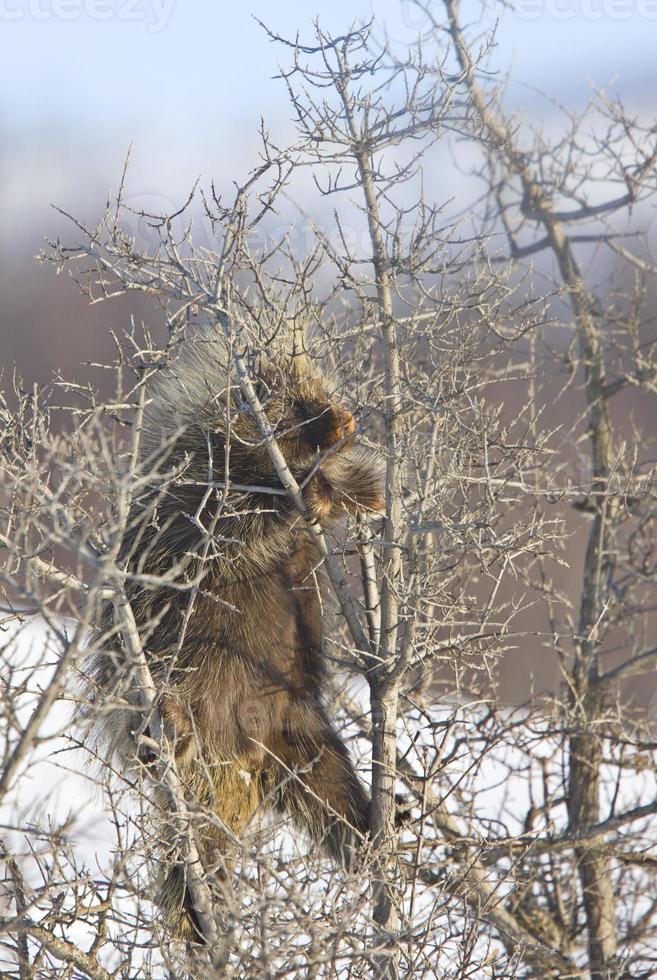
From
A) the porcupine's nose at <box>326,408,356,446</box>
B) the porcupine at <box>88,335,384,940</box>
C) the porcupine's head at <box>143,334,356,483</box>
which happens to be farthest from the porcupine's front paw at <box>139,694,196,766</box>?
the porcupine's nose at <box>326,408,356,446</box>

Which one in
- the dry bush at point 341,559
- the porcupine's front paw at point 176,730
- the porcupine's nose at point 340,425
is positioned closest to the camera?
the dry bush at point 341,559

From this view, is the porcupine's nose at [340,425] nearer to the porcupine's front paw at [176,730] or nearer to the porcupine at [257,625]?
the porcupine at [257,625]

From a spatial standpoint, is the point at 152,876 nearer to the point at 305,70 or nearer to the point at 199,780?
the point at 199,780

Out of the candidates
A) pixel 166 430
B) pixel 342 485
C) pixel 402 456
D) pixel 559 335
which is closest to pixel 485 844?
pixel 402 456

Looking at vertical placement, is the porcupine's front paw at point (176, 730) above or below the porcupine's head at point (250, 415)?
below

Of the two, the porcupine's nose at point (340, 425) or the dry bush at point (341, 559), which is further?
the porcupine's nose at point (340, 425)

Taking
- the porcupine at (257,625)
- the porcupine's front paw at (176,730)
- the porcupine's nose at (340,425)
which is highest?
the porcupine's nose at (340,425)

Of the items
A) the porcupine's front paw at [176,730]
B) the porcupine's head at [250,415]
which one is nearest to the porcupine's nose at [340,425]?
the porcupine's head at [250,415]

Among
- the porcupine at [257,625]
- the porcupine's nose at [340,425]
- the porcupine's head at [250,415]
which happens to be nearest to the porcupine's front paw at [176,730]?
the porcupine at [257,625]

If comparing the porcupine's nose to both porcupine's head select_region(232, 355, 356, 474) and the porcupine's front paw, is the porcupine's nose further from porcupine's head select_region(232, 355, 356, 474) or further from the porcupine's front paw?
the porcupine's front paw

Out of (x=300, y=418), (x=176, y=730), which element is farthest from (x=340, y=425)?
(x=176, y=730)

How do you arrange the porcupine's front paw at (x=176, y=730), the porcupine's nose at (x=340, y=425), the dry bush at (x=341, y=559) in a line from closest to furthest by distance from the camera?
the dry bush at (x=341, y=559) → the porcupine's front paw at (x=176, y=730) → the porcupine's nose at (x=340, y=425)

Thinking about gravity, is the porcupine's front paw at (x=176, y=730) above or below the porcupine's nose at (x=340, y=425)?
below

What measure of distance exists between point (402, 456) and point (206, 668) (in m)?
1.01
